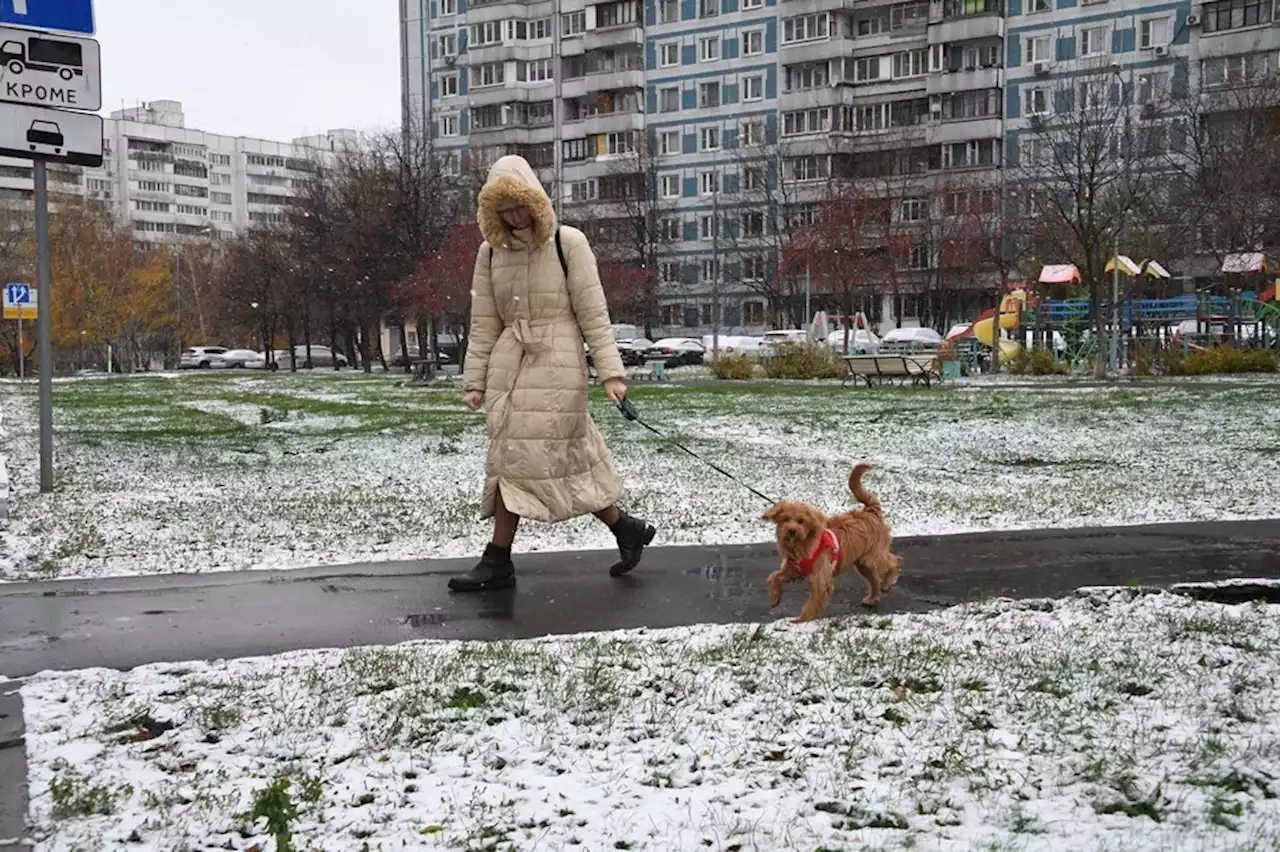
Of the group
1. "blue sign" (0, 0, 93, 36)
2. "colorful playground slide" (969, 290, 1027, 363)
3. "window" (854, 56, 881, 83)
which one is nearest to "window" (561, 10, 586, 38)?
"window" (854, 56, 881, 83)

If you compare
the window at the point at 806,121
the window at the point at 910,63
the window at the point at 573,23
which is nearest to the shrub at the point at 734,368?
the window at the point at 806,121

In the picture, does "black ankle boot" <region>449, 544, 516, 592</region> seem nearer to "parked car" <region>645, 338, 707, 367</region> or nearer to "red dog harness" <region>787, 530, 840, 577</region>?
"red dog harness" <region>787, 530, 840, 577</region>

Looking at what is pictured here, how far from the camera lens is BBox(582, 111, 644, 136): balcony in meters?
74.8

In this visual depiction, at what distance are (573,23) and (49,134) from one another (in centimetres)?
7261

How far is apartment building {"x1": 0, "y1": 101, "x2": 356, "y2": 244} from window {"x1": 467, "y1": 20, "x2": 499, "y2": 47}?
5063 centimetres

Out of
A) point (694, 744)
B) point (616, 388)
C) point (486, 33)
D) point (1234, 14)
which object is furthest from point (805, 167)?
point (694, 744)

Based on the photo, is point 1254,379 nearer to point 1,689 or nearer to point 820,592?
point 820,592

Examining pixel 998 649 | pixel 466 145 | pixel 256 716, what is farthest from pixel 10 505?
pixel 466 145

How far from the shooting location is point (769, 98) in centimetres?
7131

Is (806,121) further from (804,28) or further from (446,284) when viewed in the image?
(446,284)

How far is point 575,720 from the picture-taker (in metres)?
4.13

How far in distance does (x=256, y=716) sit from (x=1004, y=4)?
222ft

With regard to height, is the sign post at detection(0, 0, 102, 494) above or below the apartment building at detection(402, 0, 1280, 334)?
below

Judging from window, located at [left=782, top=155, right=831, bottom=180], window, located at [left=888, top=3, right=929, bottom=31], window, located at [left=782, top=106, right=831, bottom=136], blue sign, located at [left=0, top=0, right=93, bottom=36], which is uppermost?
window, located at [left=888, top=3, right=929, bottom=31]
